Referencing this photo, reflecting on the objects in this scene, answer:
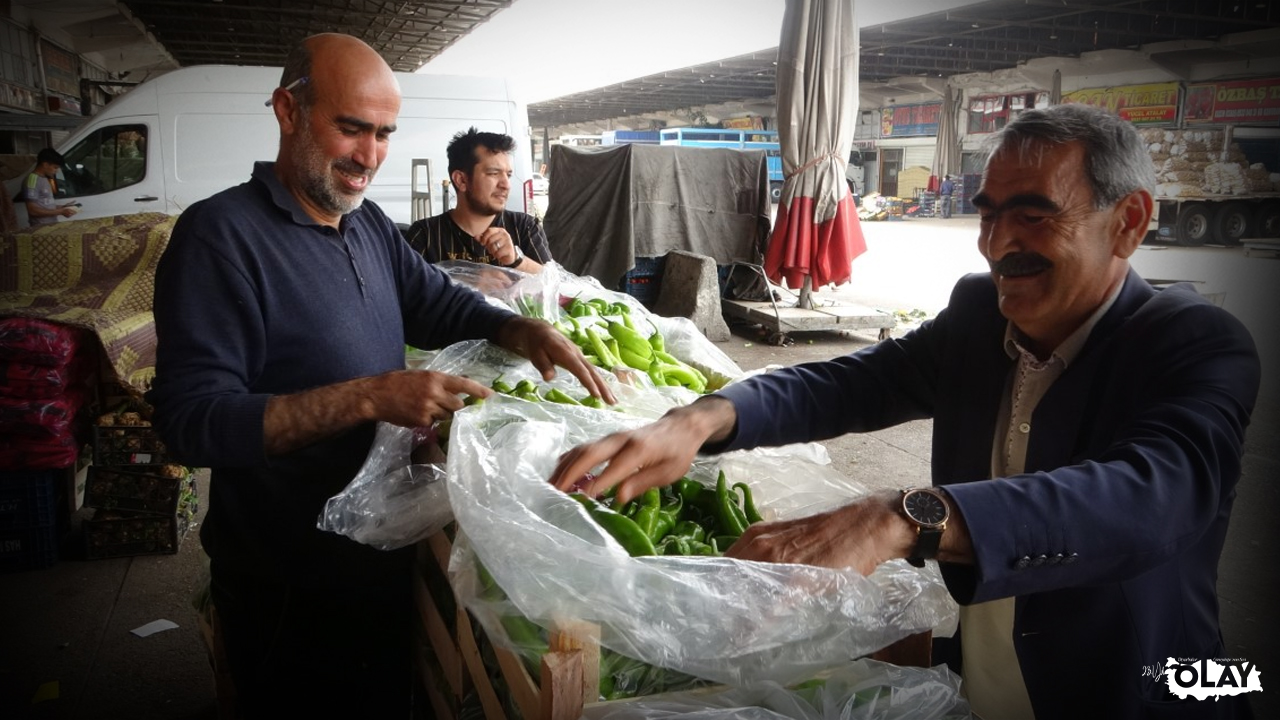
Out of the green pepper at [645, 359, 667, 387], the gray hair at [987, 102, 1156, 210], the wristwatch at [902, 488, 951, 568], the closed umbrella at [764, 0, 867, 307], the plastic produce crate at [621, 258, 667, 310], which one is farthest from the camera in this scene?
the plastic produce crate at [621, 258, 667, 310]

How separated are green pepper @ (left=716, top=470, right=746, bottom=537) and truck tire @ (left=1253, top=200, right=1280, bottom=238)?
21502 mm

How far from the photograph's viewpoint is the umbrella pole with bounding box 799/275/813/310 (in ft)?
30.3

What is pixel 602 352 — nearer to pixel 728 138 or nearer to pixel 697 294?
pixel 697 294

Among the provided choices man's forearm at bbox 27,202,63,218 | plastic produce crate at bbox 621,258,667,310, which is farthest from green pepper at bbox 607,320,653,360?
man's forearm at bbox 27,202,63,218

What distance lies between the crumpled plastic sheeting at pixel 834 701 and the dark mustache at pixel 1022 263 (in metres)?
0.74

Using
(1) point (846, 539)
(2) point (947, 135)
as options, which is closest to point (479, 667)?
(1) point (846, 539)

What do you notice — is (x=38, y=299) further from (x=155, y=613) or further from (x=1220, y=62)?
(x=1220, y=62)

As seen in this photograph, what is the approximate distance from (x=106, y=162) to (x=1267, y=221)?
21.9 m

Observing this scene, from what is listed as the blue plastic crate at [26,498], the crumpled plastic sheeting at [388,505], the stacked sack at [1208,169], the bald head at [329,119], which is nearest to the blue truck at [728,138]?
the stacked sack at [1208,169]

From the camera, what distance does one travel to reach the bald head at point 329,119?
2.08 m

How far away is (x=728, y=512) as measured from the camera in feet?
5.95

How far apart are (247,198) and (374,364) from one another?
1.64 ft

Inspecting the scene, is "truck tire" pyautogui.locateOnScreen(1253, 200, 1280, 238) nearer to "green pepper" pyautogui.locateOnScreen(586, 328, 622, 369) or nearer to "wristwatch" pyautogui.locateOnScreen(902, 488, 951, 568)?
"green pepper" pyautogui.locateOnScreen(586, 328, 622, 369)

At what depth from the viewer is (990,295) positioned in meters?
1.84
